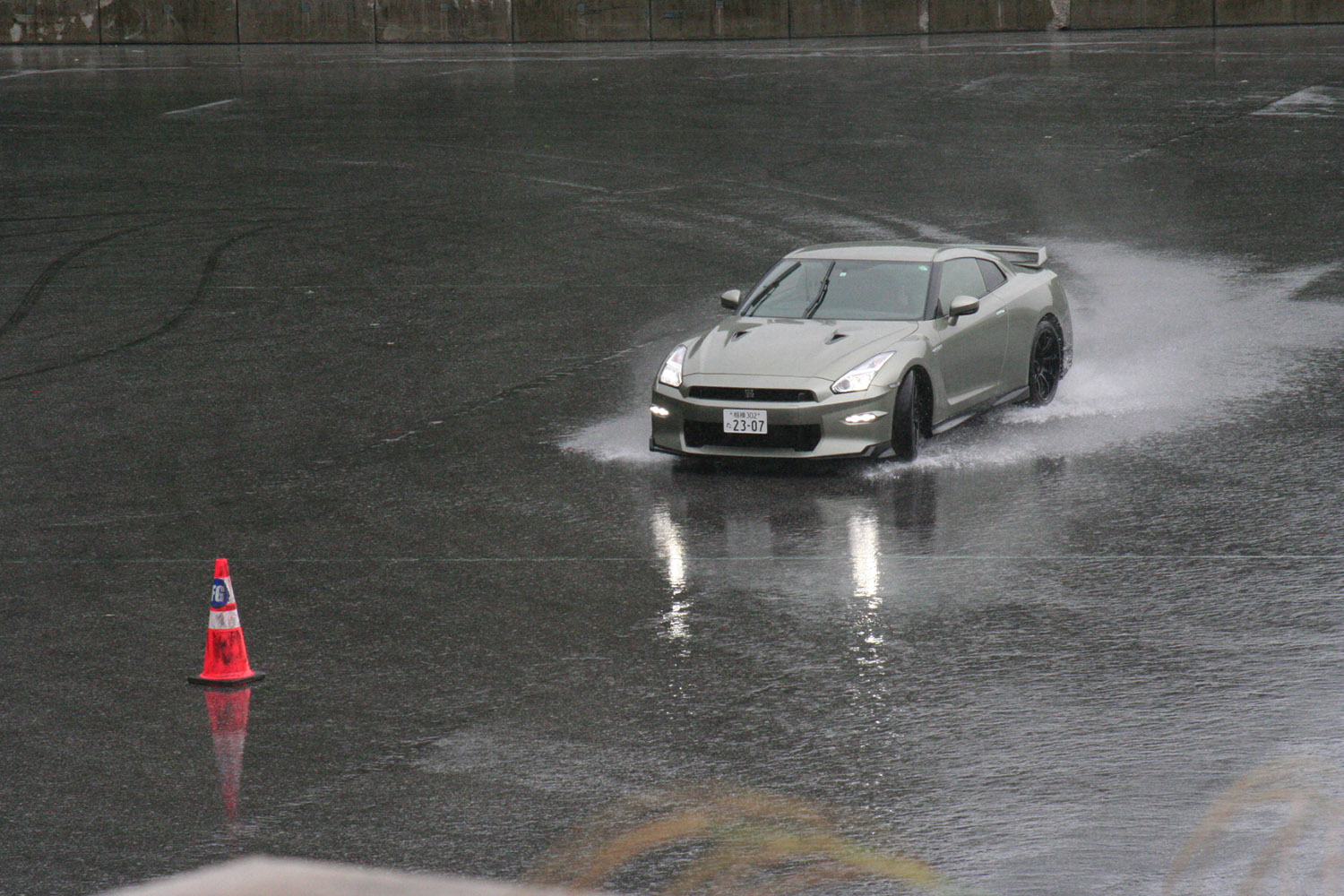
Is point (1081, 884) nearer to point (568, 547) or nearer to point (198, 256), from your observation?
point (568, 547)

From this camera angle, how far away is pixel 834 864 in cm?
588

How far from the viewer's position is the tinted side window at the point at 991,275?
1406 centimetres

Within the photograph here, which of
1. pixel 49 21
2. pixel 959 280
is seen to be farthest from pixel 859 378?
pixel 49 21

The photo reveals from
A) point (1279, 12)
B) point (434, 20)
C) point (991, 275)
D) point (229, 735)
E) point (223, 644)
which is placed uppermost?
point (434, 20)

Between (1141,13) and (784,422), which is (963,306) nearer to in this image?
(784,422)

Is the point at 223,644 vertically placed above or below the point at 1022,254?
below

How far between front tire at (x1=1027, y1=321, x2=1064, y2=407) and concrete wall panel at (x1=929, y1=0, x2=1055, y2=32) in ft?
94.8

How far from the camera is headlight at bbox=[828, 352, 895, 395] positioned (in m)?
12.2

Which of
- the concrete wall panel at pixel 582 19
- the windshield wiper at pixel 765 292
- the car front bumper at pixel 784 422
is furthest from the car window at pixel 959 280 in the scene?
the concrete wall panel at pixel 582 19

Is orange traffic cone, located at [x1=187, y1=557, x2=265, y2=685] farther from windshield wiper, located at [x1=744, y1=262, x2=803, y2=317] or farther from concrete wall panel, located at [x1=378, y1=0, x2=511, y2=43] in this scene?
concrete wall panel, located at [x1=378, y1=0, x2=511, y2=43]

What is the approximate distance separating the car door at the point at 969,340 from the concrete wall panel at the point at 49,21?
35.7 metres

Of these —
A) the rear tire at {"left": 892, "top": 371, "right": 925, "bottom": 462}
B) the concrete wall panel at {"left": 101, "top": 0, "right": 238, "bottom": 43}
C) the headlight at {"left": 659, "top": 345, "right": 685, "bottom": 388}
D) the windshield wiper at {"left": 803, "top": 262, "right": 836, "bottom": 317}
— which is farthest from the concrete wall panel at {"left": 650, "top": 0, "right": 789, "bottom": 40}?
the rear tire at {"left": 892, "top": 371, "right": 925, "bottom": 462}

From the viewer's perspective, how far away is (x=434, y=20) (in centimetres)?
4384

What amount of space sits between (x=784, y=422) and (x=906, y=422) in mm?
872
